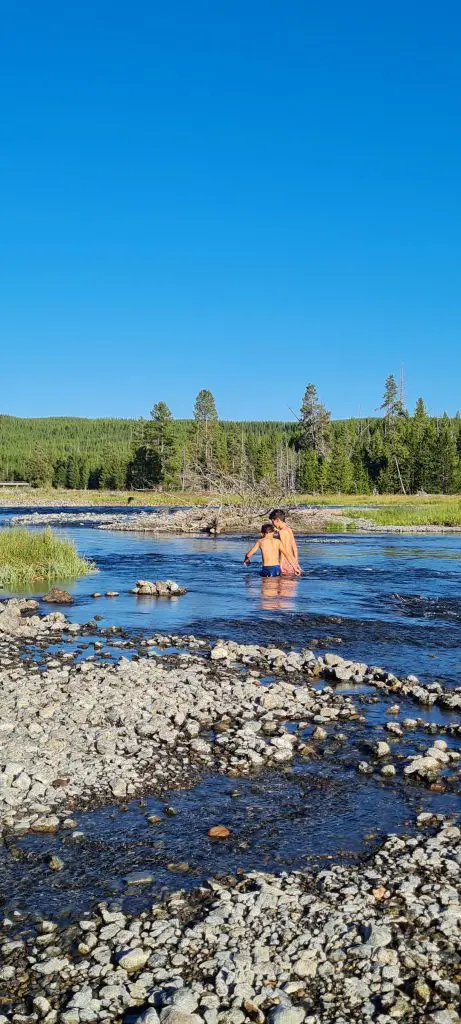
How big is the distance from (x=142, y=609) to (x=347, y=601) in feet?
18.8

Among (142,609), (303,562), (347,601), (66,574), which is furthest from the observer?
(303,562)

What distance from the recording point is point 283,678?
12.9m

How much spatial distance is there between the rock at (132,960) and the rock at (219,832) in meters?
1.89

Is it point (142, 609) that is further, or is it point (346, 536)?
point (346, 536)

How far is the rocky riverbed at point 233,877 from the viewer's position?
5047 mm

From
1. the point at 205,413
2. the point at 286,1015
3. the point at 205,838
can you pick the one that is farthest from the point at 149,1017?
the point at 205,413

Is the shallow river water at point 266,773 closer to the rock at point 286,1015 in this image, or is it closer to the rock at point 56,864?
the rock at point 56,864

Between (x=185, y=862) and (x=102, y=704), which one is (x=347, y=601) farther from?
(x=185, y=862)

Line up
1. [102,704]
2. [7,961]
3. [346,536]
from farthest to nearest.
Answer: [346,536] → [102,704] → [7,961]

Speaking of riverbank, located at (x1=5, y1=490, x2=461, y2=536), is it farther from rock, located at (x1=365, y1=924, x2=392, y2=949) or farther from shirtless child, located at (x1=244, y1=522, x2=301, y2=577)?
rock, located at (x1=365, y1=924, x2=392, y2=949)

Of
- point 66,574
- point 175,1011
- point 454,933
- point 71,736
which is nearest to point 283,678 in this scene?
point 71,736

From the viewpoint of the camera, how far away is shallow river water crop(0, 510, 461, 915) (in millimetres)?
Result: 6715

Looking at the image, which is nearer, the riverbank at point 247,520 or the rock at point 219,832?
the rock at point 219,832

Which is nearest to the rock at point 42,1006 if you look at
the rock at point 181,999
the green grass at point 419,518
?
the rock at point 181,999
